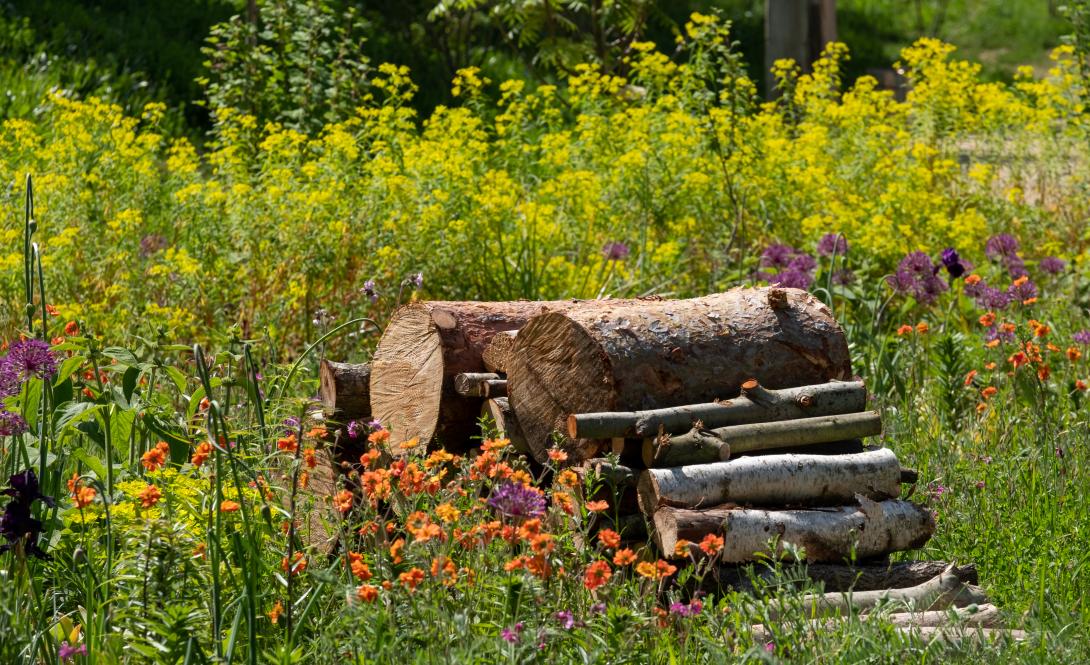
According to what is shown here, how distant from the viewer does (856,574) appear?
3.16 m

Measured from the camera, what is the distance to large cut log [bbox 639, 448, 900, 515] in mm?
3199

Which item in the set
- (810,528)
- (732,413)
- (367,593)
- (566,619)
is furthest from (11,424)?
(810,528)

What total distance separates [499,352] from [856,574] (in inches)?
46.1

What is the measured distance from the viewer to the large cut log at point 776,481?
320 centimetres

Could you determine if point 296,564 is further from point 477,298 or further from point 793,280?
point 477,298

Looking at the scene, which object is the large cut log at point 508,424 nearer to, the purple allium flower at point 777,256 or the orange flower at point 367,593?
the orange flower at point 367,593

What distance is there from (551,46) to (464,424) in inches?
275

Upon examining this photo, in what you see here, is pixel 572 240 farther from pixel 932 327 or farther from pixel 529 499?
pixel 529 499

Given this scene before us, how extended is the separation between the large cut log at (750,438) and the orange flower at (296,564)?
0.92m

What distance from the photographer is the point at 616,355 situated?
3.37 meters

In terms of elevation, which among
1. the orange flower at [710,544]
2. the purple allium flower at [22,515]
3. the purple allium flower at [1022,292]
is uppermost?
the purple allium flower at [22,515]

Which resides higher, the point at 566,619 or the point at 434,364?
the point at 434,364

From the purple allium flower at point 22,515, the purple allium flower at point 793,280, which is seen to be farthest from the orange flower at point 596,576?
the purple allium flower at point 793,280

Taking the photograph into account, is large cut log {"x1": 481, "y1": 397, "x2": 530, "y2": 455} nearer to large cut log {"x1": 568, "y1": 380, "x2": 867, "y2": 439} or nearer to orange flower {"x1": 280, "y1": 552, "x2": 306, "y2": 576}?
large cut log {"x1": 568, "y1": 380, "x2": 867, "y2": 439}
